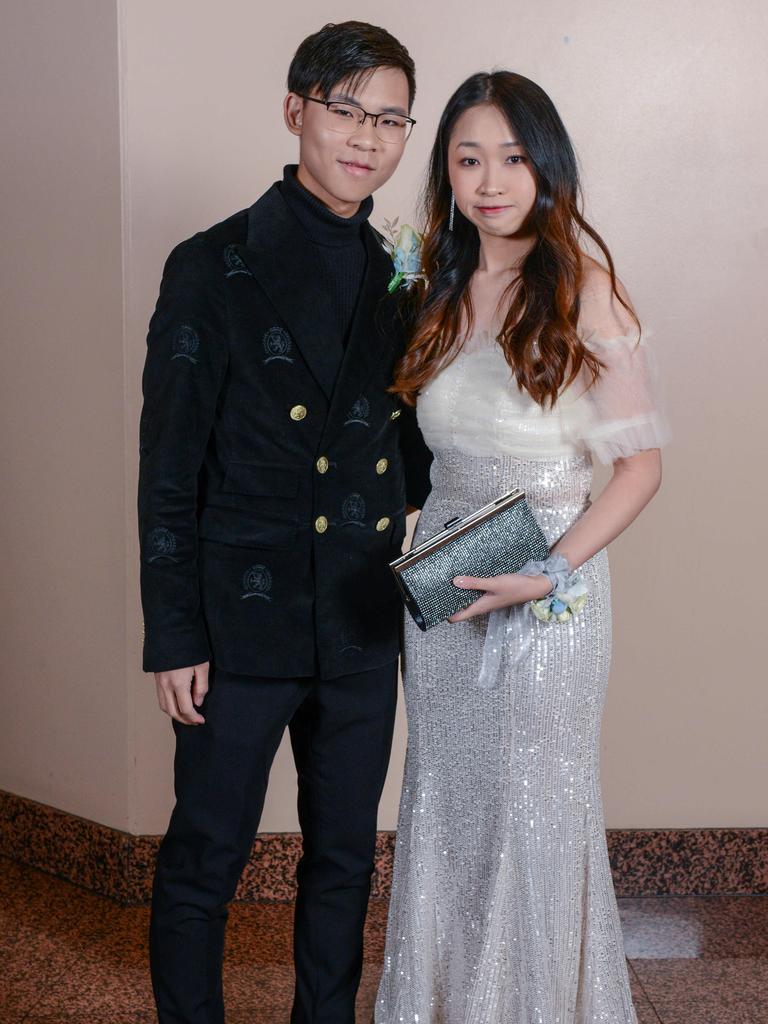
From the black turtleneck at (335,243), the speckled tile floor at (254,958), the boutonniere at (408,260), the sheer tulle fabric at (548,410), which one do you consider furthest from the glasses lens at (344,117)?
the speckled tile floor at (254,958)

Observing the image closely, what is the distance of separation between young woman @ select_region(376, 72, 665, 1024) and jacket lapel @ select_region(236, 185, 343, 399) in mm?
134

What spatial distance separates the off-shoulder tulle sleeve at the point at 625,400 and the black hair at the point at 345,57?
1.79 ft

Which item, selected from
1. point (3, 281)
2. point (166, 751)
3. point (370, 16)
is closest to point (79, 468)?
point (3, 281)

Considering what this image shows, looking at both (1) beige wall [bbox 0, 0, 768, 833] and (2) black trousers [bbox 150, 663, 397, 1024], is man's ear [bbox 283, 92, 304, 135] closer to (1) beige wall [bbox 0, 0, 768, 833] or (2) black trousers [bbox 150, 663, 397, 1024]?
(1) beige wall [bbox 0, 0, 768, 833]

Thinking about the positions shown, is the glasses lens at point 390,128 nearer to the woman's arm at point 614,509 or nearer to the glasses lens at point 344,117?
the glasses lens at point 344,117

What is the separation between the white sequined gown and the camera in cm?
194

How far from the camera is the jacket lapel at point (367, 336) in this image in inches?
78.1

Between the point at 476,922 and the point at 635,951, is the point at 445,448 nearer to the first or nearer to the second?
the point at 476,922

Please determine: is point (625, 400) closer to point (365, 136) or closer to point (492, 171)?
point (492, 171)

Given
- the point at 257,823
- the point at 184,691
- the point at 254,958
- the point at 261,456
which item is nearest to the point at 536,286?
the point at 261,456

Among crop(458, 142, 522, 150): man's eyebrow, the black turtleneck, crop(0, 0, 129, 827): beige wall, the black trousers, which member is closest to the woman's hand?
the black trousers

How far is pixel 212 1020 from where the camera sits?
211 cm

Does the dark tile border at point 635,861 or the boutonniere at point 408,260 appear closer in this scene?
the boutonniere at point 408,260

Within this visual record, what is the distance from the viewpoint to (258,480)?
1961 mm
